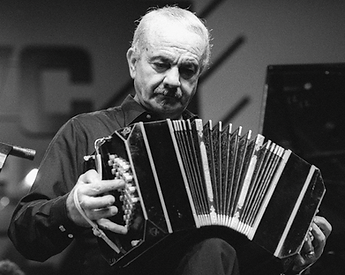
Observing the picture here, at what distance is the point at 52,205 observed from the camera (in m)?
1.57


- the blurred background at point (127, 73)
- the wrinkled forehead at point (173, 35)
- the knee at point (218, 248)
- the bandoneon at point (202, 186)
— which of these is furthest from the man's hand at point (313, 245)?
the blurred background at point (127, 73)

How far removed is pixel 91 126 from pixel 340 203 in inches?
59.5

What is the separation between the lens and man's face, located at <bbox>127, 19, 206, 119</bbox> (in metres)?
1.79

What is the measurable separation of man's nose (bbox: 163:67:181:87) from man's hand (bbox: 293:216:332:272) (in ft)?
1.90

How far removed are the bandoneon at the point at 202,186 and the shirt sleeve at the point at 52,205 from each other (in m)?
0.18

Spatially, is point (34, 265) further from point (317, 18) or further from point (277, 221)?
point (317, 18)

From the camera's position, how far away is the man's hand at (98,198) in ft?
4.48

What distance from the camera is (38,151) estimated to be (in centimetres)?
270

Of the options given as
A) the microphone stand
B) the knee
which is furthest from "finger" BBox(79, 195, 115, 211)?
the microphone stand

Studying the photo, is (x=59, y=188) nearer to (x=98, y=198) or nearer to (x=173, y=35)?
(x=98, y=198)

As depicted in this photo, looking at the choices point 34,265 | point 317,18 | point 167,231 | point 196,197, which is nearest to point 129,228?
point 167,231

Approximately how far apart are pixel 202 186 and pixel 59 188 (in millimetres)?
454

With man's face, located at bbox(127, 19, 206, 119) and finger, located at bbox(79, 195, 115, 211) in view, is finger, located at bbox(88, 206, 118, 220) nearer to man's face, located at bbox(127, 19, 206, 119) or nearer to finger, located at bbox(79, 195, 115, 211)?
finger, located at bbox(79, 195, 115, 211)

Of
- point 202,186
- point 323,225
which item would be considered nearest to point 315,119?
point 323,225
